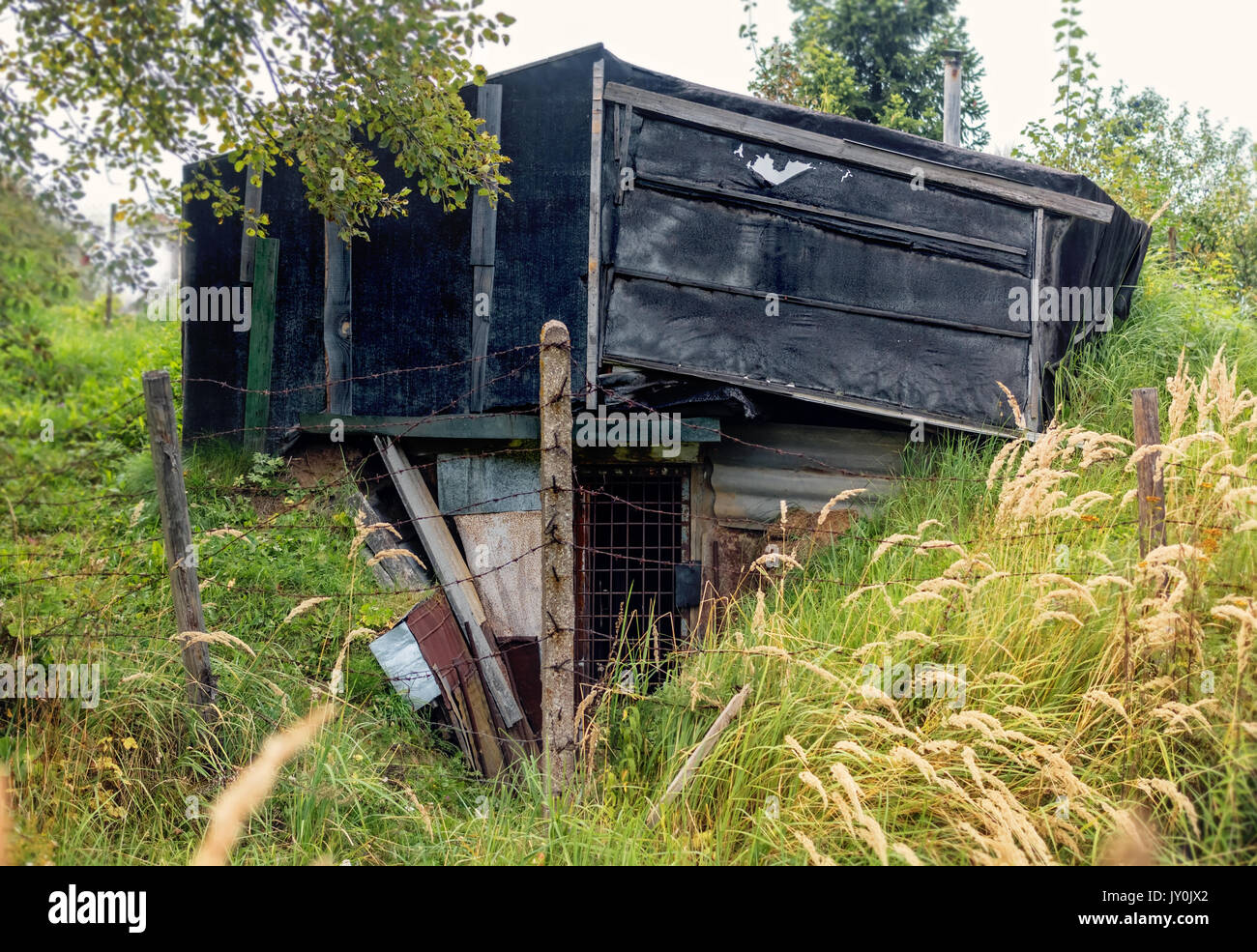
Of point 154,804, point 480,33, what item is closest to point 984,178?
point 480,33

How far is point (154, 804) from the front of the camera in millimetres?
3816

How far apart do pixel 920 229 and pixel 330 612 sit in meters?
5.45

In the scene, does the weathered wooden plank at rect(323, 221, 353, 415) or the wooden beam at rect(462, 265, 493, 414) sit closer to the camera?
the wooden beam at rect(462, 265, 493, 414)

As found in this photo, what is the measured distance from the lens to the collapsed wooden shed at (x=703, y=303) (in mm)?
7062

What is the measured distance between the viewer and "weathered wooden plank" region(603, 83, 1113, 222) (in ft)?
23.0

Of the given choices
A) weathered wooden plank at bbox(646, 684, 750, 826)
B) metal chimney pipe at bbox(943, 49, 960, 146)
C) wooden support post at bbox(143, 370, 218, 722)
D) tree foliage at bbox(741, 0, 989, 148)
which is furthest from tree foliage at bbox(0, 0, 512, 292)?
tree foliage at bbox(741, 0, 989, 148)

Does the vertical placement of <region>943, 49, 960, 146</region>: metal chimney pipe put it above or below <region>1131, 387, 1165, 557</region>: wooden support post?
above

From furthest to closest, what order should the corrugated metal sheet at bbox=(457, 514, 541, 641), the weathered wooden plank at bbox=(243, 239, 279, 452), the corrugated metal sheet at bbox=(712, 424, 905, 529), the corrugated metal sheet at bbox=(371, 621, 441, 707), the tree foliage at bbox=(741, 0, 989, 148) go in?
the tree foliage at bbox=(741, 0, 989, 148) → the weathered wooden plank at bbox=(243, 239, 279, 452) → the corrugated metal sheet at bbox=(712, 424, 905, 529) → the corrugated metal sheet at bbox=(457, 514, 541, 641) → the corrugated metal sheet at bbox=(371, 621, 441, 707)

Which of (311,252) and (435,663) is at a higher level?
(311,252)

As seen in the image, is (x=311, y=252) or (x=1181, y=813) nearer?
(x=1181, y=813)

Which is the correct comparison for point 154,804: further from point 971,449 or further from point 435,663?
point 971,449

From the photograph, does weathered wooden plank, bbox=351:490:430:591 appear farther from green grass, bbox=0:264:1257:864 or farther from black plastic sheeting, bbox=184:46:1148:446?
green grass, bbox=0:264:1257:864

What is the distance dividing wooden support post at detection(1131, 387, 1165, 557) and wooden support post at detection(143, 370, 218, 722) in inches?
173

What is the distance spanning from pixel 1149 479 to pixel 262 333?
7.09 m
